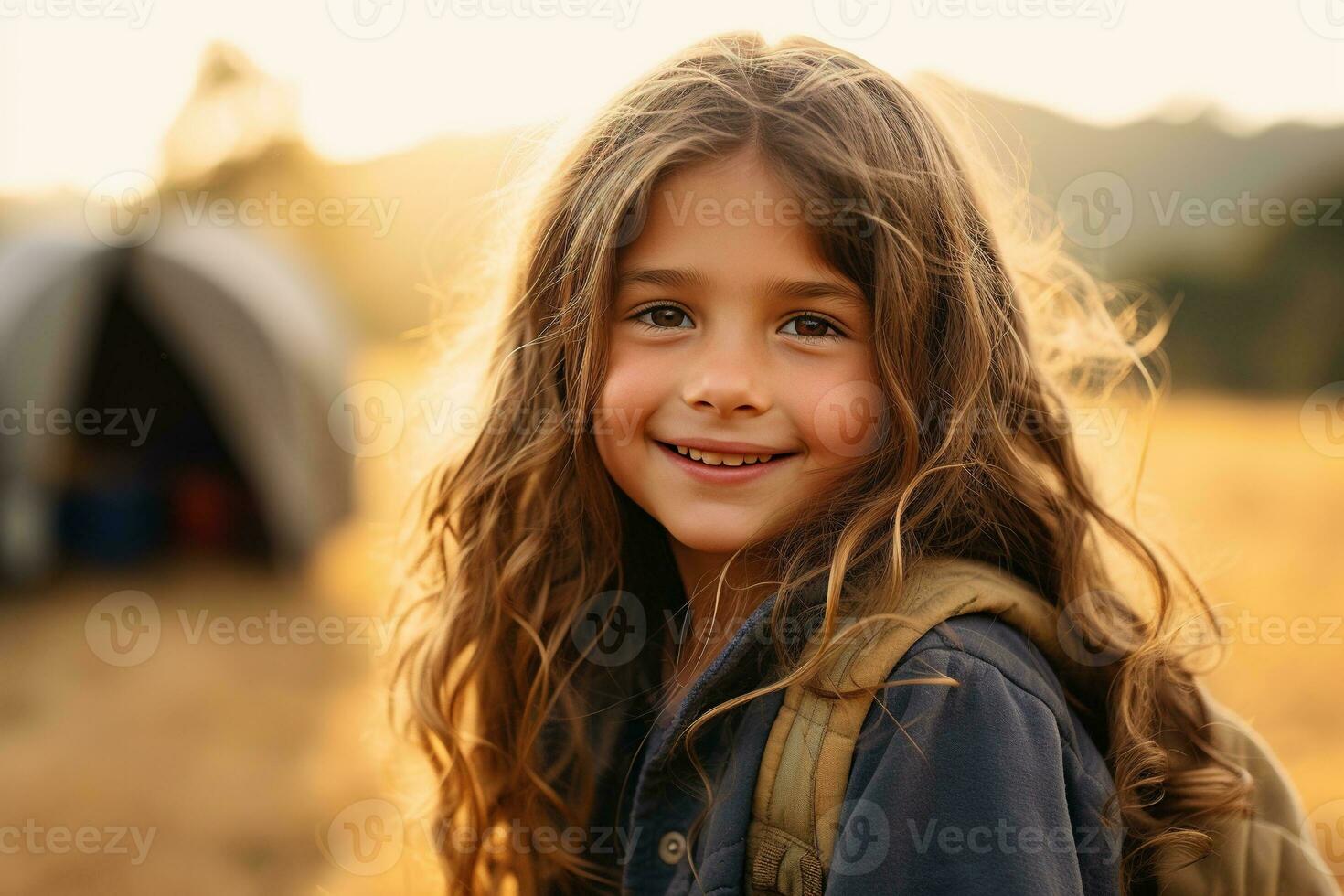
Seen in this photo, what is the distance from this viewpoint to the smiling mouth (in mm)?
1800

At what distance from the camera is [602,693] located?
2.23 metres

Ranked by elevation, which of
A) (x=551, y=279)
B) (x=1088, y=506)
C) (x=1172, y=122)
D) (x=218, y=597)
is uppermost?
(x=1172, y=122)

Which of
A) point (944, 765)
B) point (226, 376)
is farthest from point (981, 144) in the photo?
point (226, 376)

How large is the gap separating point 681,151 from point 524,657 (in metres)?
1.10

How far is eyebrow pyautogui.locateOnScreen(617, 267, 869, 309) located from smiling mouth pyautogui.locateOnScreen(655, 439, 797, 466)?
10.3 inches

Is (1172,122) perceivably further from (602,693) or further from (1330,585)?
(602,693)

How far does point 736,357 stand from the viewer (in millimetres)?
1724

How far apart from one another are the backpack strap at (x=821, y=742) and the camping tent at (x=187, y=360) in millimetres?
5490

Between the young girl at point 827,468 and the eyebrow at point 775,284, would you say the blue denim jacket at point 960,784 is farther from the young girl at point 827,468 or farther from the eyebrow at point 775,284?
the eyebrow at point 775,284
